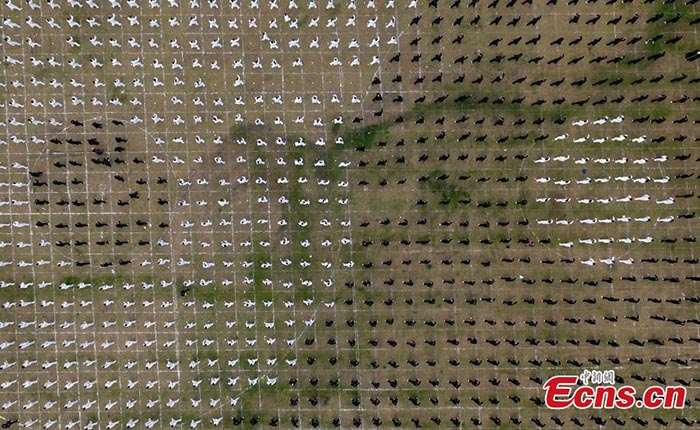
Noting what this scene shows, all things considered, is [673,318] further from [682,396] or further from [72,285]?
[72,285]

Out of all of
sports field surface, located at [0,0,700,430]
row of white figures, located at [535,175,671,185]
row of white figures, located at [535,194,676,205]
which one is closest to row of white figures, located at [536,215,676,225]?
sports field surface, located at [0,0,700,430]

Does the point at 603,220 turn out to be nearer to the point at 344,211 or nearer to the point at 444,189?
the point at 444,189

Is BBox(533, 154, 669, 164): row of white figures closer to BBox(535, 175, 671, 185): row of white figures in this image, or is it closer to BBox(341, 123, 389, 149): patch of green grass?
BBox(535, 175, 671, 185): row of white figures

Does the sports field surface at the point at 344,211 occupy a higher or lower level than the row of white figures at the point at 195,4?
lower

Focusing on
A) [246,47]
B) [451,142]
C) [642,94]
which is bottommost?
[451,142]

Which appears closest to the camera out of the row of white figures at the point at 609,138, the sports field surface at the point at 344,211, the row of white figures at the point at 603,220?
the sports field surface at the point at 344,211

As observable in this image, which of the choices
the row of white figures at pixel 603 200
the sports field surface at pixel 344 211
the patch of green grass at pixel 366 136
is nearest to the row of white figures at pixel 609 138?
the sports field surface at pixel 344 211

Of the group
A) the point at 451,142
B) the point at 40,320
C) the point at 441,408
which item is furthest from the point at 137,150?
the point at 441,408

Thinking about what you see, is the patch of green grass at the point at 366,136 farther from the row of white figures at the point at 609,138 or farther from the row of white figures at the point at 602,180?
the row of white figures at the point at 609,138
